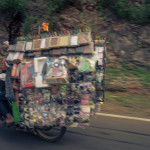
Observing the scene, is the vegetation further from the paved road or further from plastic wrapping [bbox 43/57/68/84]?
plastic wrapping [bbox 43/57/68/84]

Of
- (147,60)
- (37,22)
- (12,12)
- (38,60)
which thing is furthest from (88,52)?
(12,12)

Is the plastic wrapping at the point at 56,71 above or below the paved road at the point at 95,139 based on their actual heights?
above

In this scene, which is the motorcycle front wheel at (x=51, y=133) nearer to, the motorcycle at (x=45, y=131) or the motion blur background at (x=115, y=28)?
the motorcycle at (x=45, y=131)

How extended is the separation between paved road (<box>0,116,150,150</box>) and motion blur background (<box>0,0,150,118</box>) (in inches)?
55.0

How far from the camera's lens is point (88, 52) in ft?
11.7

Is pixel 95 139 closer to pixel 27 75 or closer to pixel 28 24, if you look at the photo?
pixel 27 75

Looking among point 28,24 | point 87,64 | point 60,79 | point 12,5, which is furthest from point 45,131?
point 12,5

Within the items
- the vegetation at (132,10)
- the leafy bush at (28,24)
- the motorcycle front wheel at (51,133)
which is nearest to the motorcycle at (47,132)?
the motorcycle front wheel at (51,133)

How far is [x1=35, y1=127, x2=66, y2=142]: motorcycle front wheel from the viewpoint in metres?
4.20

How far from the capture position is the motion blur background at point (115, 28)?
24.4 ft

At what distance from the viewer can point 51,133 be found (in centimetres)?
450

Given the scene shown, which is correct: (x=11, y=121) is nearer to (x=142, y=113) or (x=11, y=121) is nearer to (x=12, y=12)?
(x=142, y=113)

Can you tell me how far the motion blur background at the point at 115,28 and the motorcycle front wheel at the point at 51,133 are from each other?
2.26 metres

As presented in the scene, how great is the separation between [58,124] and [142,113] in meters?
2.95
